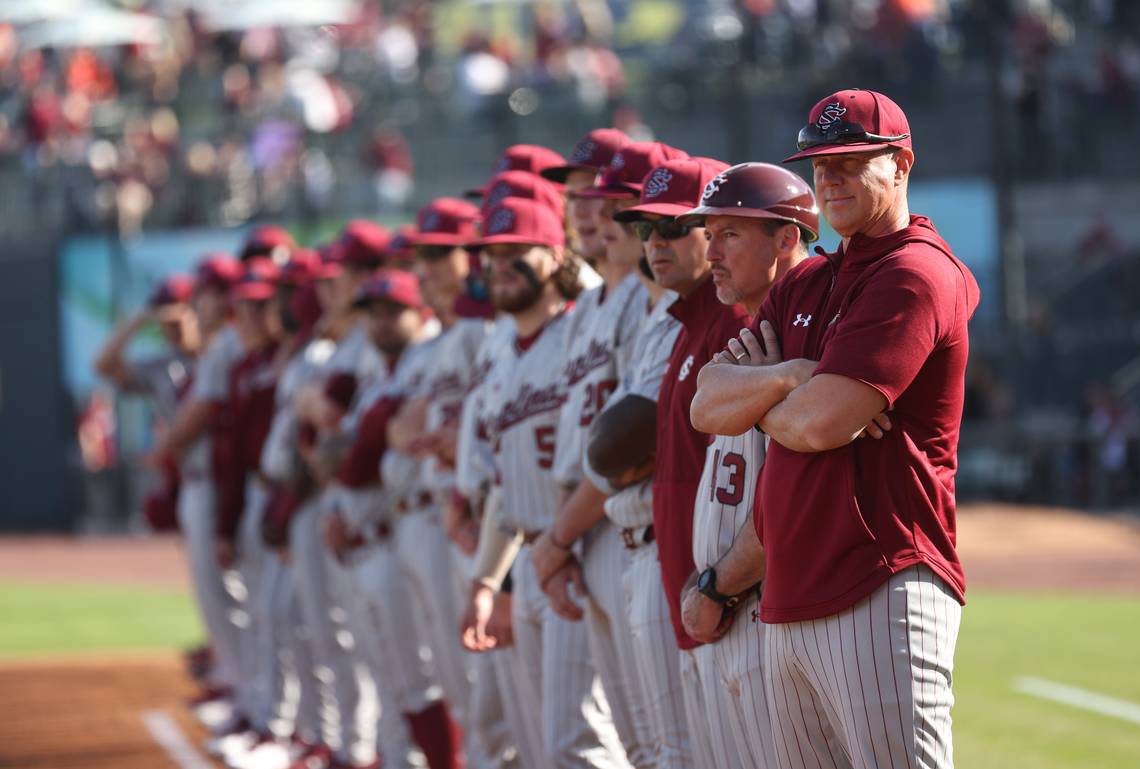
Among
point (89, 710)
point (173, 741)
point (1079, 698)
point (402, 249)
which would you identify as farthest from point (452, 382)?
point (89, 710)

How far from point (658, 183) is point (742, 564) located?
118 centimetres

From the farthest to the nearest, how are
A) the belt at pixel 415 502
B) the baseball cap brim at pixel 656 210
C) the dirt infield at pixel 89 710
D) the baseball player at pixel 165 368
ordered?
the baseball player at pixel 165 368, the dirt infield at pixel 89 710, the belt at pixel 415 502, the baseball cap brim at pixel 656 210

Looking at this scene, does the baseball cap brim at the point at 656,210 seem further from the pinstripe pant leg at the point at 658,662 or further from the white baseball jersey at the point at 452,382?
the white baseball jersey at the point at 452,382

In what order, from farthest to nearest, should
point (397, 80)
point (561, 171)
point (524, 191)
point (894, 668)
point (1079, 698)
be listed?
point (397, 80) < point (1079, 698) < point (524, 191) < point (561, 171) < point (894, 668)

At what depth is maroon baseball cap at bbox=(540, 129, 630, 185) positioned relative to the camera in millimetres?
5691

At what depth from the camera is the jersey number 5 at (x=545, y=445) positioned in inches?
218

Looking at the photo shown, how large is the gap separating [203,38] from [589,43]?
6.19 meters

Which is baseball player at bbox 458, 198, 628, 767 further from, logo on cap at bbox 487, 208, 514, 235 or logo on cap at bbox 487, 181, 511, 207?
logo on cap at bbox 487, 181, 511, 207

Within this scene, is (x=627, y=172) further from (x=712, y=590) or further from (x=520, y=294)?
(x=712, y=590)

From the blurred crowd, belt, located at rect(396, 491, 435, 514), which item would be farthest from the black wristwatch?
the blurred crowd

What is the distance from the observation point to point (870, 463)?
3.50 meters

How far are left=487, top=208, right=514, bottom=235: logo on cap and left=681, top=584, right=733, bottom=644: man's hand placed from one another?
1.87 m

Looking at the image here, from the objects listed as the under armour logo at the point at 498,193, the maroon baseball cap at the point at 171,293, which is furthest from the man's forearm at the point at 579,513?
the maroon baseball cap at the point at 171,293

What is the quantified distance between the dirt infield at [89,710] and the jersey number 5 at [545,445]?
131 inches
